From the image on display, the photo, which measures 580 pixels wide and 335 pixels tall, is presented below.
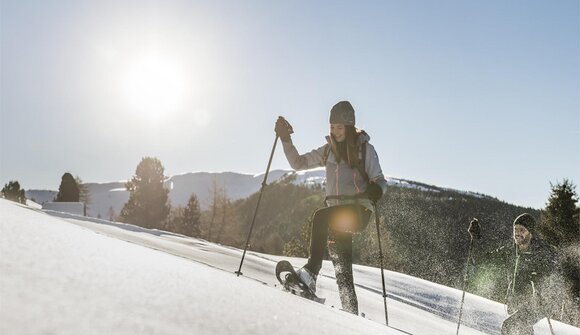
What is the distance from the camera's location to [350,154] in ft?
14.9

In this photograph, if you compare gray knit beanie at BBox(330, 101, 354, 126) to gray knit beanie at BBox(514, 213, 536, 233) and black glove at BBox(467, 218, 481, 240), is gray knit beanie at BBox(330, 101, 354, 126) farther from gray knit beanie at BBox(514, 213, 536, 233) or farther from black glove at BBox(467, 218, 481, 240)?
black glove at BBox(467, 218, 481, 240)

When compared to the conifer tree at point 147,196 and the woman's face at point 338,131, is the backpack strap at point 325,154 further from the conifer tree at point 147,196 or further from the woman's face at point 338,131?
the conifer tree at point 147,196

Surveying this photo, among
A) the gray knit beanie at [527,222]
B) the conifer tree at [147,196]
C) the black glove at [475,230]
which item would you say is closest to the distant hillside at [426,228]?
the conifer tree at [147,196]

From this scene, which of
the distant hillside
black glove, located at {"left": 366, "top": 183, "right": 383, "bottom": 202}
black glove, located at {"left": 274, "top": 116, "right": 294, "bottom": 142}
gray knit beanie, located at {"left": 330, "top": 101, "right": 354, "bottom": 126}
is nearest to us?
black glove, located at {"left": 366, "top": 183, "right": 383, "bottom": 202}

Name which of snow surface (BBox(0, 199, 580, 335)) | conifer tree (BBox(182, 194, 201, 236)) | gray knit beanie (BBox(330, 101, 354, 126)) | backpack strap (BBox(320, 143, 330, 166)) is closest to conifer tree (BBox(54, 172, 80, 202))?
conifer tree (BBox(182, 194, 201, 236))

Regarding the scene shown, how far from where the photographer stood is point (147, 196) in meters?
57.2

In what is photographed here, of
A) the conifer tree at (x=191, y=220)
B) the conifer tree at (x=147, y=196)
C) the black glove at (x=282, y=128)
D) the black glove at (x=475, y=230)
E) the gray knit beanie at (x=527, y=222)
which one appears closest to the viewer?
the black glove at (x=282, y=128)

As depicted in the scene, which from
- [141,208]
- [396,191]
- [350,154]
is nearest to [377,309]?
[350,154]

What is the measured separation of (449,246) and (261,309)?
8997 cm

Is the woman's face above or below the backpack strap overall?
above

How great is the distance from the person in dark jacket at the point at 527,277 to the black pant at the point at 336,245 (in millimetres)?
2046

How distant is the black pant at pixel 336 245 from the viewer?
4.38 metres

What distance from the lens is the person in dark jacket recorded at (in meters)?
4.86

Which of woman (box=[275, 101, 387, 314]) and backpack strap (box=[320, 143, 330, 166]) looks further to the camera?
backpack strap (box=[320, 143, 330, 166])
